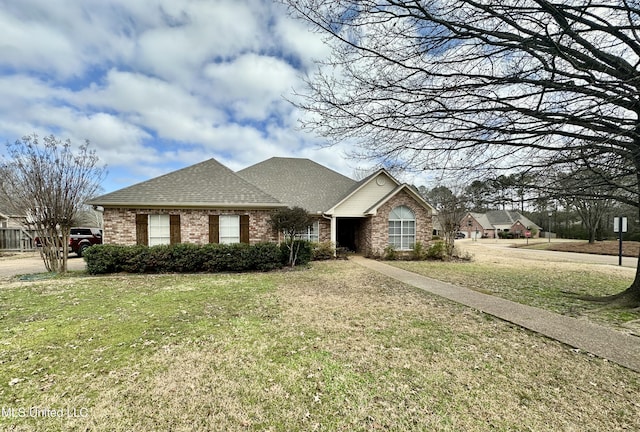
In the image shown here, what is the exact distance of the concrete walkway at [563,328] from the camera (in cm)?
418

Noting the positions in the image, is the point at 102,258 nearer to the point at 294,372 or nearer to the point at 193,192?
the point at 193,192

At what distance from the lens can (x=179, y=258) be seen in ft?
37.1

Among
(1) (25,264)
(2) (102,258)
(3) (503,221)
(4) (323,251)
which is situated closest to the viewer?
(2) (102,258)

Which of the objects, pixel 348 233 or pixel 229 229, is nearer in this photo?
pixel 229 229

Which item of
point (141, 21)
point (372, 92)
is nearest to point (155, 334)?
point (372, 92)

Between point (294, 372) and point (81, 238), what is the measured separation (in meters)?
20.7

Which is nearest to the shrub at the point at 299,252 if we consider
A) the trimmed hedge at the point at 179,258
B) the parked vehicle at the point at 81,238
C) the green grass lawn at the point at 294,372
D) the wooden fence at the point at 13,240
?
the trimmed hedge at the point at 179,258

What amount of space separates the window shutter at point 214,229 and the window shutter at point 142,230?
2788 millimetres

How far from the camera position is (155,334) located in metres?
4.83

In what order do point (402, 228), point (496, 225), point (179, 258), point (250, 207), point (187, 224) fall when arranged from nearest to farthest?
point (179, 258), point (187, 224), point (250, 207), point (402, 228), point (496, 225)

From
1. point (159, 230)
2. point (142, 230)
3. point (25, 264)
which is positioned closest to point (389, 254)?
point (159, 230)

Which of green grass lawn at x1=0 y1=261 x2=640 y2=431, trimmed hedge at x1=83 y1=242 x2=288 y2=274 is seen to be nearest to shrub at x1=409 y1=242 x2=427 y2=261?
trimmed hedge at x1=83 y1=242 x2=288 y2=274

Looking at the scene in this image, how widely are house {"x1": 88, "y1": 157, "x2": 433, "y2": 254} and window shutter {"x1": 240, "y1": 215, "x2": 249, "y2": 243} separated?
0.05 meters

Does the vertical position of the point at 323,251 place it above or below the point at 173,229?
below
